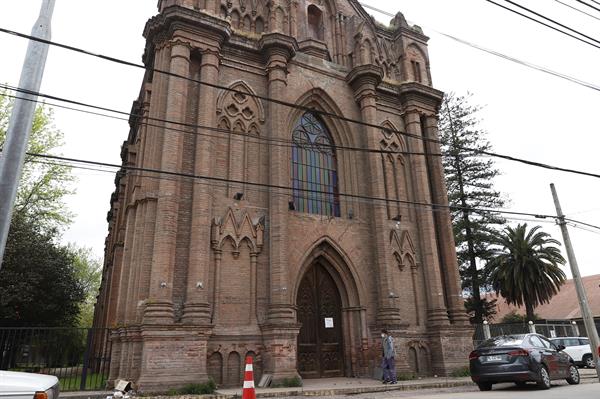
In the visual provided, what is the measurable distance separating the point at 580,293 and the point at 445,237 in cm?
584

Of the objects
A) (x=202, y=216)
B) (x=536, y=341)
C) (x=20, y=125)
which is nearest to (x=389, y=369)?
(x=536, y=341)

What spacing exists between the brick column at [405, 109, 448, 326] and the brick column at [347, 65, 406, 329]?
1.81 metres

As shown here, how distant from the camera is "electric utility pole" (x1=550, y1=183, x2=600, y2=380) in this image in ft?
47.1

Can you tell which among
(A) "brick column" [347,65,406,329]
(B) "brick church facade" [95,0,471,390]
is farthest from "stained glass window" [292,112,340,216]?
(A) "brick column" [347,65,406,329]

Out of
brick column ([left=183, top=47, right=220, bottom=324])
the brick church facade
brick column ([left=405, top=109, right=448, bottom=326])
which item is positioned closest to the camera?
brick column ([left=183, top=47, right=220, bottom=324])

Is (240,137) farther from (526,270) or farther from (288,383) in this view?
(526,270)

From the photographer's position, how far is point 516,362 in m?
11.3

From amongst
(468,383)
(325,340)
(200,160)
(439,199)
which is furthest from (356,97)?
(468,383)

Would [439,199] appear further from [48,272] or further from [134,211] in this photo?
[48,272]

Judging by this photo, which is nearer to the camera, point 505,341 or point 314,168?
point 505,341

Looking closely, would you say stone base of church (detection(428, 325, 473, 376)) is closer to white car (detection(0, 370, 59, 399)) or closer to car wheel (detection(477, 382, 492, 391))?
car wheel (detection(477, 382, 492, 391))

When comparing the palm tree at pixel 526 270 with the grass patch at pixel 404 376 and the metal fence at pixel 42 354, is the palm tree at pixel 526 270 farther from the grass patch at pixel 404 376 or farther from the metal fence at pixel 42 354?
the metal fence at pixel 42 354

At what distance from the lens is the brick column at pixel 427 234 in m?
17.8

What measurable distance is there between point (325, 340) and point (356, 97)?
35.2 ft
